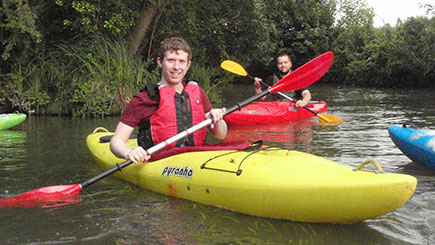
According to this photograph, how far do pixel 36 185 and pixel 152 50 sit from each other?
265 inches

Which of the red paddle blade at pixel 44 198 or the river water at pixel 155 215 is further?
the red paddle blade at pixel 44 198

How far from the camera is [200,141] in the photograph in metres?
3.91

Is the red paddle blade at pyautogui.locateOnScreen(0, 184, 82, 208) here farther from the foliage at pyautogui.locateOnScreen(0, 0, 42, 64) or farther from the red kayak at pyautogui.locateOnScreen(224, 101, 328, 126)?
the foliage at pyautogui.locateOnScreen(0, 0, 42, 64)

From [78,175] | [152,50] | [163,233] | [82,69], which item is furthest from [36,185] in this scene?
[152,50]

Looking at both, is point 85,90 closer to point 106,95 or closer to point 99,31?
point 106,95

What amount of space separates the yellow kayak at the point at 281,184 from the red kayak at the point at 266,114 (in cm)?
367

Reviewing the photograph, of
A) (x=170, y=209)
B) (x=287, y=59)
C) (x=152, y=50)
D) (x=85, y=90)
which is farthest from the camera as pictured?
(x=152, y=50)

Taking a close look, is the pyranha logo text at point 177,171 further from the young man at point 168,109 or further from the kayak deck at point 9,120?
the kayak deck at point 9,120

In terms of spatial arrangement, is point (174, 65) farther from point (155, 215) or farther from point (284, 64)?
point (284, 64)

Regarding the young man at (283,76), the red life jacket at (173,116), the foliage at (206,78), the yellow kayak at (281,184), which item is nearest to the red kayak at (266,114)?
the young man at (283,76)

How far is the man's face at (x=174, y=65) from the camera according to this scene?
3592mm

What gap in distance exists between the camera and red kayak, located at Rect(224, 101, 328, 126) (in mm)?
7348

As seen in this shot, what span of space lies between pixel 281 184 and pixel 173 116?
3.65ft

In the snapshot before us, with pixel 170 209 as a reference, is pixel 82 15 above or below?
above
